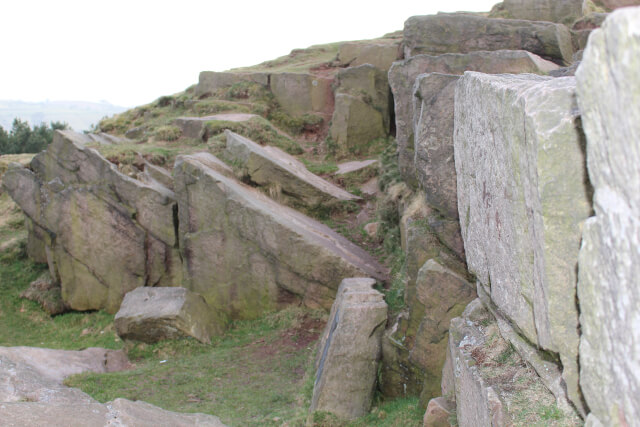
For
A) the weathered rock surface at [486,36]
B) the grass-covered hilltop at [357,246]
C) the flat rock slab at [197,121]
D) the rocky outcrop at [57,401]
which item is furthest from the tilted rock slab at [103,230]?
the weathered rock surface at [486,36]

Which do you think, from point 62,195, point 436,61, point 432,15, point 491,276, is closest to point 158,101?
point 62,195

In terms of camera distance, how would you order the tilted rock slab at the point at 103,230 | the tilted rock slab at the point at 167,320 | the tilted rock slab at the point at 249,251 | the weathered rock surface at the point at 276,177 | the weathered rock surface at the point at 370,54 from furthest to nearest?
1. the weathered rock surface at the point at 370,54
2. the weathered rock surface at the point at 276,177
3. the tilted rock slab at the point at 103,230
4. the tilted rock slab at the point at 249,251
5. the tilted rock slab at the point at 167,320

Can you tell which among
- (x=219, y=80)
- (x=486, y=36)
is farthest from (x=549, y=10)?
(x=219, y=80)

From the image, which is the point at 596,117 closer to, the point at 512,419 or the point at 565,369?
the point at 565,369

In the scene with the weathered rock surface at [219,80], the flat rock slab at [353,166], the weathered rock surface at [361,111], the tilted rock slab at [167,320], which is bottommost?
the tilted rock slab at [167,320]

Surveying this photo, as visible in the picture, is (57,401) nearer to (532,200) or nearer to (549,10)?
(532,200)

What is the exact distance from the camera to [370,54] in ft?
68.9

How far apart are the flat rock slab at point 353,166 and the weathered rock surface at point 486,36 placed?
3.50 metres

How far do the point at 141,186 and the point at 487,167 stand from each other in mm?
A: 10652

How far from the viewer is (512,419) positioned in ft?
12.2

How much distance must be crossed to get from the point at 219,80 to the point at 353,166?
774 centimetres

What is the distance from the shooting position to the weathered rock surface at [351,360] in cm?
788

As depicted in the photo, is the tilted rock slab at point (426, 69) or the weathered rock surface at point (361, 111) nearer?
the tilted rock slab at point (426, 69)

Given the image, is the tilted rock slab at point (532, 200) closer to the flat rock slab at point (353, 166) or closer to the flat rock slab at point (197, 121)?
the flat rock slab at point (353, 166)
